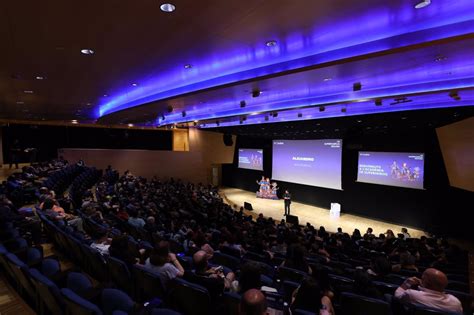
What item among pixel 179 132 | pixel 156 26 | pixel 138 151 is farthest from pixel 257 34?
pixel 179 132

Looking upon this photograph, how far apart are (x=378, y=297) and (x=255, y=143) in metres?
18.8

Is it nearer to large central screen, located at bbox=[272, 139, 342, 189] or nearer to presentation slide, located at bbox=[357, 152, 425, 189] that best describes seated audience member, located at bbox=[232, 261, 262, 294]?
presentation slide, located at bbox=[357, 152, 425, 189]

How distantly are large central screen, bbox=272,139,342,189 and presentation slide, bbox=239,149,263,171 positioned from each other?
1.80 m

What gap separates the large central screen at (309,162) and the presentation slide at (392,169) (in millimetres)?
1508

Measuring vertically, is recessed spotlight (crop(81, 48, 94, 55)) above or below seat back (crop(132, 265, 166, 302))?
above

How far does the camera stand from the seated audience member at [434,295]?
2783 millimetres

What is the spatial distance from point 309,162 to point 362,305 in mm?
14855

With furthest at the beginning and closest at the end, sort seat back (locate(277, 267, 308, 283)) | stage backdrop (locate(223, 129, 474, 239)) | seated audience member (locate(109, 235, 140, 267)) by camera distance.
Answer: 1. stage backdrop (locate(223, 129, 474, 239))
2. seat back (locate(277, 267, 308, 283))
3. seated audience member (locate(109, 235, 140, 267))

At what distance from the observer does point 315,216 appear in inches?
604

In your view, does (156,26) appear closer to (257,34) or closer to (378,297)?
(257,34)

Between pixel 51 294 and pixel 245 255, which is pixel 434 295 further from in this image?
pixel 51 294

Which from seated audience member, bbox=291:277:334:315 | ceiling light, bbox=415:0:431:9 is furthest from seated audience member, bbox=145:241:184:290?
ceiling light, bbox=415:0:431:9

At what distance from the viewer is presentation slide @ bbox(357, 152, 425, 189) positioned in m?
12.5

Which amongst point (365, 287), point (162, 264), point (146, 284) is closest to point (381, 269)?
point (365, 287)
